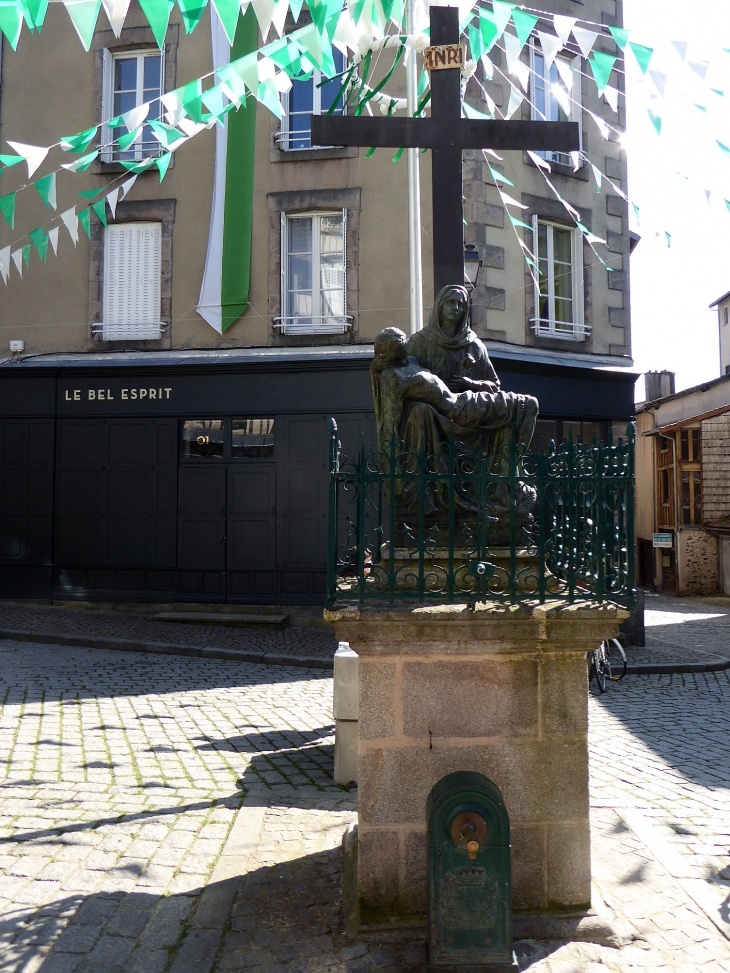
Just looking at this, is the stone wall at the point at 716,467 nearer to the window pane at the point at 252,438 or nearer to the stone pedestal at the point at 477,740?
the window pane at the point at 252,438

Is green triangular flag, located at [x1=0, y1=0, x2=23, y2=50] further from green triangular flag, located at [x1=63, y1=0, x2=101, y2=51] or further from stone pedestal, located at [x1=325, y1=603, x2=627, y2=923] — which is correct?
stone pedestal, located at [x1=325, y1=603, x2=627, y2=923]

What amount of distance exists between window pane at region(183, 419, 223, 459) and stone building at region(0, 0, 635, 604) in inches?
1.0

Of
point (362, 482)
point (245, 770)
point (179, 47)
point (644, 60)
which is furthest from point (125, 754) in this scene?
point (179, 47)

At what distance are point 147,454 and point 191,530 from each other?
1462mm

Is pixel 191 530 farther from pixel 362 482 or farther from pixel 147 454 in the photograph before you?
pixel 362 482

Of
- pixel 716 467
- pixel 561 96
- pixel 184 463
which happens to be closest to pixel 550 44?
pixel 561 96

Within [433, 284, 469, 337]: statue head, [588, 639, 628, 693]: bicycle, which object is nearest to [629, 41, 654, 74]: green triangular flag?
[433, 284, 469, 337]: statue head

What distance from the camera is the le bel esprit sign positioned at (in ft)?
44.3

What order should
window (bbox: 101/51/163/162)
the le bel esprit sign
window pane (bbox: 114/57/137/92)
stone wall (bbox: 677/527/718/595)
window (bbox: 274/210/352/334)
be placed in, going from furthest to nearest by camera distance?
stone wall (bbox: 677/527/718/595)
window pane (bbox: 114/57/137/92)
window (bbox: 101/51/163/162)
the le bel esprit sign
window (bbox: 274/210/352/334)

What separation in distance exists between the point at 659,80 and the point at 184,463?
9.65 meters

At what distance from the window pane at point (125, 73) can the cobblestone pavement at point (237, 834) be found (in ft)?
34.2

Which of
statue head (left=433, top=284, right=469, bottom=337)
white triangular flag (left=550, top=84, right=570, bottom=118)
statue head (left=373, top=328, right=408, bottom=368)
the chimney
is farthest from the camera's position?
the chimney

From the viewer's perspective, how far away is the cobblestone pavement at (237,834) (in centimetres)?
327

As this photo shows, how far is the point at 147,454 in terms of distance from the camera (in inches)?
538
